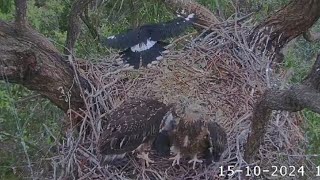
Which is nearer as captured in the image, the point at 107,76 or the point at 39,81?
the point at 39,81

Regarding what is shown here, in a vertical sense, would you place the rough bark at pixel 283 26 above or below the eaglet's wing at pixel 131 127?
above

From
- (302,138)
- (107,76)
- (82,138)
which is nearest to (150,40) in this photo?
(107,76)

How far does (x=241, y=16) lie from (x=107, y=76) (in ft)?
3.31

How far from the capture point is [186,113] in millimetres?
2988

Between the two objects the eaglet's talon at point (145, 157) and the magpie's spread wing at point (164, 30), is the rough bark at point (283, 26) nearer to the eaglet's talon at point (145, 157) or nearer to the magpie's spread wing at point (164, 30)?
the magpie's spread wing at point (164, 30)

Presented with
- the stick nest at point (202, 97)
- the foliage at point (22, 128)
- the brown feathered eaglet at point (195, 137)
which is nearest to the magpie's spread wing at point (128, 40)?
the stick nest at point (202, 97)

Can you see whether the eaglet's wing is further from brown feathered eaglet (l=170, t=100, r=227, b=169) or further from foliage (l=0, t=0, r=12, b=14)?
foliage (l=0, t=0, r=12, b=14)

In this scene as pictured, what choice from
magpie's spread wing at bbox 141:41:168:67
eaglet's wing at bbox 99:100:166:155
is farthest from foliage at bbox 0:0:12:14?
eaglet's wing at bbox 99:100:166:155

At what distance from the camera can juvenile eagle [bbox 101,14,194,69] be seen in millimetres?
3201

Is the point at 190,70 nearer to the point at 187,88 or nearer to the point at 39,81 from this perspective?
the point at 187,88

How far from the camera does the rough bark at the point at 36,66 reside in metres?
2.89

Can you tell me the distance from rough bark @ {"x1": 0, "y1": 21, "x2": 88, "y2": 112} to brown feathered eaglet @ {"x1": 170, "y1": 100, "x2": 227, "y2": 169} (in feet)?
1.80
